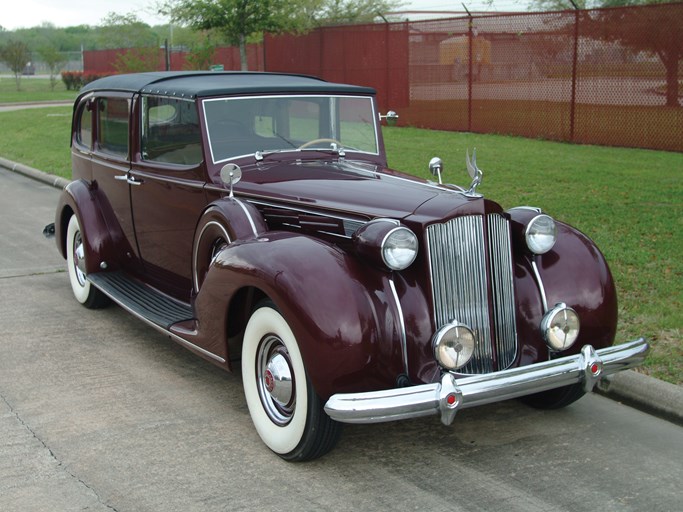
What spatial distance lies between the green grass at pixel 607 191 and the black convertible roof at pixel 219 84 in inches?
97.7

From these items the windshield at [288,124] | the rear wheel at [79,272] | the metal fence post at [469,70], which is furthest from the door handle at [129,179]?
the metal fence post at [469,70]

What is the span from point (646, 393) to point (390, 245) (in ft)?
6.06

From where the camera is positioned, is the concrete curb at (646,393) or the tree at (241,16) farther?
the tree at (241,16)

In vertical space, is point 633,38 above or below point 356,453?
above

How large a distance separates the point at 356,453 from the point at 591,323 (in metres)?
1.33

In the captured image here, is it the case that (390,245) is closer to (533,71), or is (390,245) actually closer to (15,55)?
A: (533,71)

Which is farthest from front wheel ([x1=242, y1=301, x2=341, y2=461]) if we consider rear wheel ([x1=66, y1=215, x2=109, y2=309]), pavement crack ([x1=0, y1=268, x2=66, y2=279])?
pavement crack ([x1=0, y1=268, x2=66, y2=279])

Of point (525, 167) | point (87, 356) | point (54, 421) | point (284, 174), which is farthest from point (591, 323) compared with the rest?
point (525, 167)

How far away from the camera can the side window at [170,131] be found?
5.35 meters

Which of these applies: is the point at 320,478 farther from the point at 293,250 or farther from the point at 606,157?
the point at 606,157

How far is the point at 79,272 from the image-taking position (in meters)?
6.70

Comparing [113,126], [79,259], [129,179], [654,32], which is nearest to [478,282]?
[129,179]

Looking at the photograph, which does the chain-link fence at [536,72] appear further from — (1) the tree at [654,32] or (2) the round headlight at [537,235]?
(2) the round headlight at [537,235]

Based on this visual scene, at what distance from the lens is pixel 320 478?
3.83 metres
